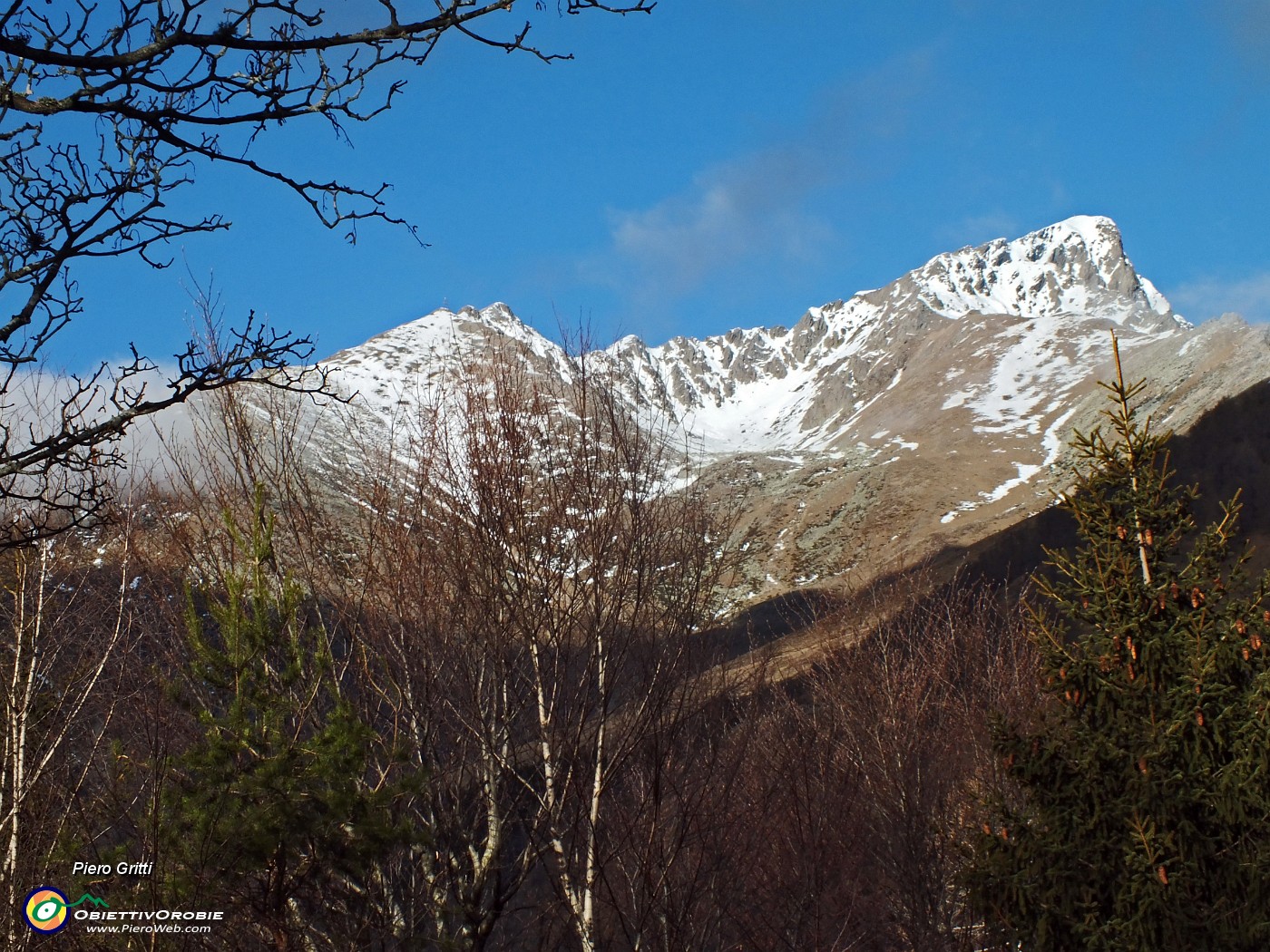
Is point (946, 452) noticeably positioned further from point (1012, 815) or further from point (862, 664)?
point (1012, 815)

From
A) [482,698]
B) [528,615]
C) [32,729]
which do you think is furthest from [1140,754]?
[32,729]

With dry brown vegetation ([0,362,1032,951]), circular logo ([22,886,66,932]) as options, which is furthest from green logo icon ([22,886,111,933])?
dry brown vegetation ([0,362,1032,951])

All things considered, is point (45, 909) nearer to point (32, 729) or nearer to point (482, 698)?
point (482, 698)

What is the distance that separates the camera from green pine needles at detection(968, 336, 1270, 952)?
9070 mm

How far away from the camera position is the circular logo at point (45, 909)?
21.8ft

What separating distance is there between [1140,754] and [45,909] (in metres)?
9.30

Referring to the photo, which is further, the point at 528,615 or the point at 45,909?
the point at 528,615

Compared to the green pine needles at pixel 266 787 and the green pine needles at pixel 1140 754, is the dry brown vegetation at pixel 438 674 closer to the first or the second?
the green pine needles at pixel 266 787

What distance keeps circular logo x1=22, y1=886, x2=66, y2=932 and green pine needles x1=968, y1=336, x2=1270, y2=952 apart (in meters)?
8.04

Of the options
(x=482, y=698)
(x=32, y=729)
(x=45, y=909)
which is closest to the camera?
(x=45, y=909)

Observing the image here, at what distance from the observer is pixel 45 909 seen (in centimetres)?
677

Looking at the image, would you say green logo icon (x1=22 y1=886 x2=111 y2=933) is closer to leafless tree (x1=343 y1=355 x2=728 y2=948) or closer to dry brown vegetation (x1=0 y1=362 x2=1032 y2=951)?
dry brown vegetation (x1=0 y1=362 x2=1032 y2=951)

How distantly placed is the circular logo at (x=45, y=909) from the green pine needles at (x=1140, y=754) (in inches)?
317

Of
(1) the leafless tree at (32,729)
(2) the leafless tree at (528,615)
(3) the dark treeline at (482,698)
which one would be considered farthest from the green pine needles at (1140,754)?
(1) the leafless tree at (32,729)
